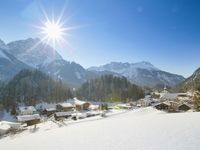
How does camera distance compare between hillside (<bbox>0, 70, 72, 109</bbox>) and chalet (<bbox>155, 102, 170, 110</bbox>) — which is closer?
chalet (<bbox>155, 102, 170, 110</bbox>)

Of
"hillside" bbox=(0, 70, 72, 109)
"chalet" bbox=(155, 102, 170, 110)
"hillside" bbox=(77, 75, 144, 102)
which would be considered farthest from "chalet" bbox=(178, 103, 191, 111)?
"hillside" bbox=(0, 70, 72, 109)

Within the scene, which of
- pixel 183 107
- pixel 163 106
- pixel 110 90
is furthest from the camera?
pixel 110 90

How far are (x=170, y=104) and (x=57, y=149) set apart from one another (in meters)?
43.5

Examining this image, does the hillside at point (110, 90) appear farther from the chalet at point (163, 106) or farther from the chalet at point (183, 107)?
the chalet at point (183, 107)

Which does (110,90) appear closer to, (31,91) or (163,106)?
(31,91)

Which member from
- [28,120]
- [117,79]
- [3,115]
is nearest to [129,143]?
[28,120]

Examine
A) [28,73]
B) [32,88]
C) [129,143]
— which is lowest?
[129,143]

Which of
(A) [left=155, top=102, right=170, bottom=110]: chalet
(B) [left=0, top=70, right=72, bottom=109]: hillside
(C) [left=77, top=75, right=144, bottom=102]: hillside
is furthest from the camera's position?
(C) [left=77, top=75, right=144, bottom=102]: hillside

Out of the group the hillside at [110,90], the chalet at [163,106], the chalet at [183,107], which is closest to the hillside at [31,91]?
the hillside at [110,90]

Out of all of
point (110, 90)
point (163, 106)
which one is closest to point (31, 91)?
point (110, 90)

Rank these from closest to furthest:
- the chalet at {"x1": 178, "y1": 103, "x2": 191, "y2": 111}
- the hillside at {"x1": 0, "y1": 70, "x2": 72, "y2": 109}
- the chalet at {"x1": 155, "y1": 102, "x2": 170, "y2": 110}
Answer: the chalet at {"x1": 178, "y1": 103, "x2": 191, "y2": 111} < the chalet at {"x1": 155, "y1": 102, "x2": 170, "y2": 110} < the hillside at {"x1": 0, "y1": 70, "x2": 72, "y2": 109}

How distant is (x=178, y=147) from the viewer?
1058 cm

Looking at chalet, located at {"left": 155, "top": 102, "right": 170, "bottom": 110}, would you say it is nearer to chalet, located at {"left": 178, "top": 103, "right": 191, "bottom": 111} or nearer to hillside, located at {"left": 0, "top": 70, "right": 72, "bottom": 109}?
chalet, located at {"left": 178, "top": 103, "right": 191, "bottom": 111}

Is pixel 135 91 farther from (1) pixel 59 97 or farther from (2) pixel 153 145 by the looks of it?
(2) pixel 153 145
